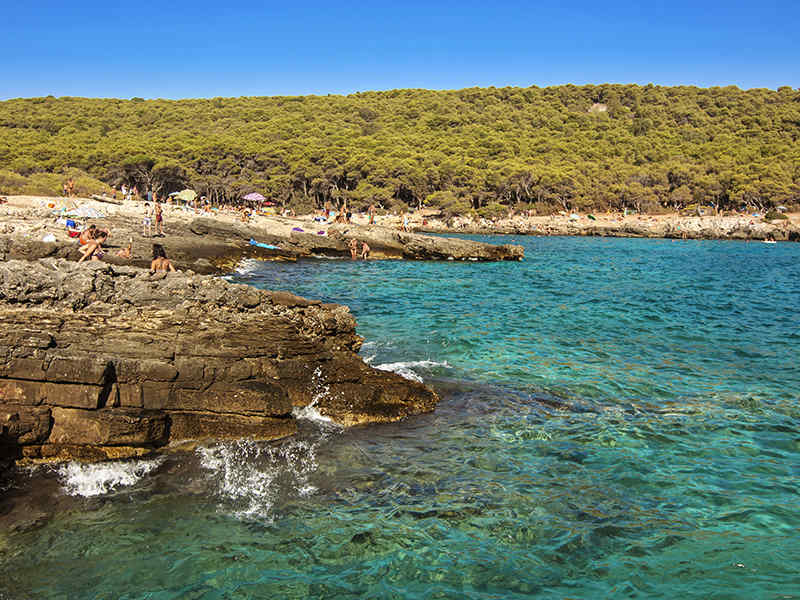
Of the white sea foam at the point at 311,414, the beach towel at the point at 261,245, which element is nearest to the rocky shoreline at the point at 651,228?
the beach towel at the point at 261,245

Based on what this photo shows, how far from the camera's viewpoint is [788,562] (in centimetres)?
549

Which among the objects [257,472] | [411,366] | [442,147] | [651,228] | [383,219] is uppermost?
[442,147]

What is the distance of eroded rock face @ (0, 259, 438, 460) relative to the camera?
7117mm

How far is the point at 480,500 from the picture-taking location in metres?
6.51

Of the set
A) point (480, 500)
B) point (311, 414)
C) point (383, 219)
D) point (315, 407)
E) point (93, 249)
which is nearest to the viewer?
point (480, 500)

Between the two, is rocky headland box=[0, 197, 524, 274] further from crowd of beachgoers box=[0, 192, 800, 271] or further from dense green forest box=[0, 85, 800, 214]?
dense green forest box=[0, 85, 800, 214]

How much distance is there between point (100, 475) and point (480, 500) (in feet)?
15.1

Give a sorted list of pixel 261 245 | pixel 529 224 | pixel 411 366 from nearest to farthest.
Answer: pixel 411 366 → pixel 261 245 → pixel 529 224

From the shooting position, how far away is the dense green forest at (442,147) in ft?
246

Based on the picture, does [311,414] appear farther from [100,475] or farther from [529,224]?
[529,224]

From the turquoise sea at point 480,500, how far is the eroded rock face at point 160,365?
0.46m

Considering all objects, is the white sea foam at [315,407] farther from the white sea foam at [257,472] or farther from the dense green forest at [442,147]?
the dense green forest at [442,147]

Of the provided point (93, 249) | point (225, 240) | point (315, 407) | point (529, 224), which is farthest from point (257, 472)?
point (529, 224)

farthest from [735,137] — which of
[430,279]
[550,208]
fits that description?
[430,279]
